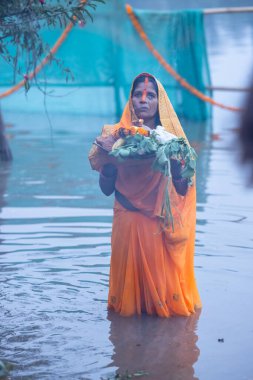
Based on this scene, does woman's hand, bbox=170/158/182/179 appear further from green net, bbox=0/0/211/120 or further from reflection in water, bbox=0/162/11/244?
green net, bbox=0/0/211/120

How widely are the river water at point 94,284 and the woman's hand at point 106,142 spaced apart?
123 cm

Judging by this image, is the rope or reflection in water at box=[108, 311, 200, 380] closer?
Answer: reflection in water at box=[108, 311, 200, 380]

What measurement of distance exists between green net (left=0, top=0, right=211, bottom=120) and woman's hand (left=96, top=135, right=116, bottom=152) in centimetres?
1269

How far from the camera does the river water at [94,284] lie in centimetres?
494

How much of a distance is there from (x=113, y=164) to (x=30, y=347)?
1412 mm

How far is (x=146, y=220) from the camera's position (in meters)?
5.73

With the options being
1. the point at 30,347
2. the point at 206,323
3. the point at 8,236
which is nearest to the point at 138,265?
the point at 206,323

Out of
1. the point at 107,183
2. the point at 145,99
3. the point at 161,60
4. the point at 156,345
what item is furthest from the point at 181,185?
the point at 161,60

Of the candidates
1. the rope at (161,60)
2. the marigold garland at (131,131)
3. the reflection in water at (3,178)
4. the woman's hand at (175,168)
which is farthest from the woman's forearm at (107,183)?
the rope at (161,60)

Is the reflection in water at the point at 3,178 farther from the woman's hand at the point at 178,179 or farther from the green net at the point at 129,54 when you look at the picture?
the green net at the point at 129,54

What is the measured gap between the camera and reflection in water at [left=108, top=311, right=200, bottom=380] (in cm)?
489

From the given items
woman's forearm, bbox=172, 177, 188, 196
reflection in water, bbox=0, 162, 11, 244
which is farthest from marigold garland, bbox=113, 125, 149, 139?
reflection in water, bbox=0, 162, 11, 244

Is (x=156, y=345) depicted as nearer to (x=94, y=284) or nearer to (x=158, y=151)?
(x=158, y=151)

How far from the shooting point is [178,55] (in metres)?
18.6
